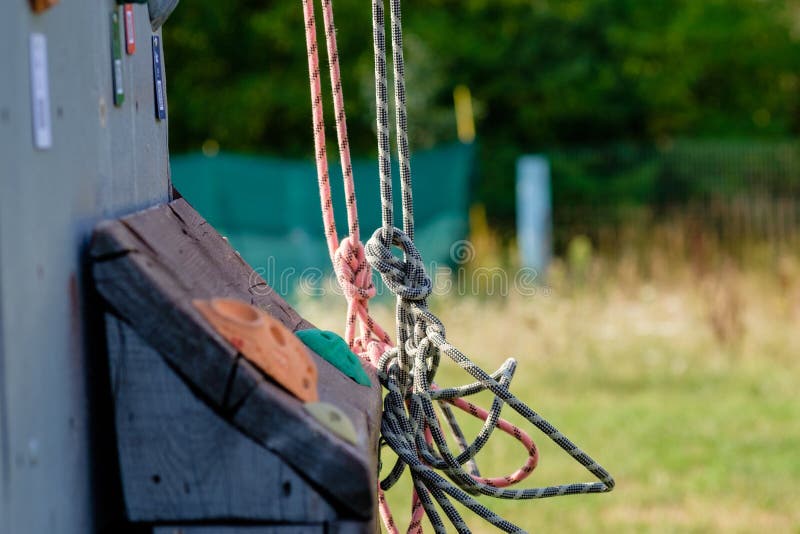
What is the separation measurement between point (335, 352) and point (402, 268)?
0.25 metres

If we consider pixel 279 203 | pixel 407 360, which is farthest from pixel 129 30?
pixel 279 203

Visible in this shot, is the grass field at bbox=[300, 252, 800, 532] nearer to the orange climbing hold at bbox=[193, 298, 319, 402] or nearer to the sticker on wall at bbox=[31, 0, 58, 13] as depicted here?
the orange climbing hold at bbox=[193, 298, 319, 402]

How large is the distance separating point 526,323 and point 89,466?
6.05 meters

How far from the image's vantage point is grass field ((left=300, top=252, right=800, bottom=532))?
15.3ft

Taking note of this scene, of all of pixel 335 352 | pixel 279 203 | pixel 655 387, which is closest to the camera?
pixel 335 352

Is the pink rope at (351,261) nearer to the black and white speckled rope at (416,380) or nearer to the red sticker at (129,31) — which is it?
the black and white speckled rope at (416,380)

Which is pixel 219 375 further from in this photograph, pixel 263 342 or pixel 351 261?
pixel 351 261

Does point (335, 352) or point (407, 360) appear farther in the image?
point (407, 360)

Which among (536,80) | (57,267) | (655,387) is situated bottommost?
(655,387)

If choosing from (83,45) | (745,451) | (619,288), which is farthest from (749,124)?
(83,45)

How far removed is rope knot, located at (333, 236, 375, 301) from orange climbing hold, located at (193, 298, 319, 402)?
598mm

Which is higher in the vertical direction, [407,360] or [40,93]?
[40,93]

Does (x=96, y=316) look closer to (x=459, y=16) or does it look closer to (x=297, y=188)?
(x=297, y=188)

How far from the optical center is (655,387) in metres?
6.55
